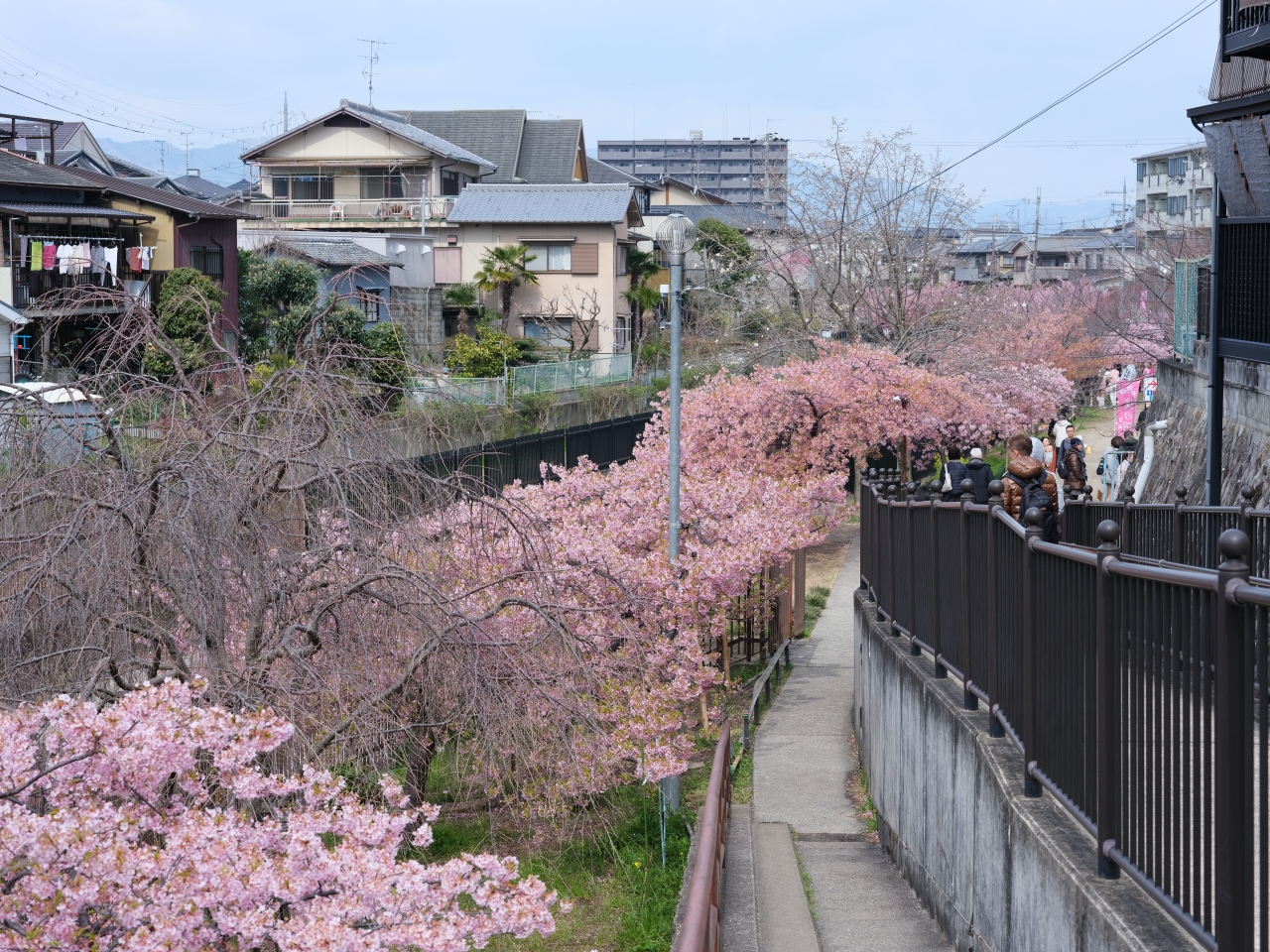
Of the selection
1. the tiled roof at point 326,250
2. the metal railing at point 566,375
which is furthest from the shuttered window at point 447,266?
the metal railing at point 566,375

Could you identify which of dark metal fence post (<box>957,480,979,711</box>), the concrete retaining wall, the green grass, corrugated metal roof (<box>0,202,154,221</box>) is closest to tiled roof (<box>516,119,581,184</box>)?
corrugated metal roof (<box>0,202,154,221</box>)

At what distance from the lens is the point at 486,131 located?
6569cm

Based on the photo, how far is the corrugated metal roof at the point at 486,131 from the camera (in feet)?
210

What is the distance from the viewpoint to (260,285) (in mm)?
35125

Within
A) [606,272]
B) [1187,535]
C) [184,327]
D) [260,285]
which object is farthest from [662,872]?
[606,272]

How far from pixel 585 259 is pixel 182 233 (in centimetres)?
1765

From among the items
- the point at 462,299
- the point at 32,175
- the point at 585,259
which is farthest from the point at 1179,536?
the point at 585,259

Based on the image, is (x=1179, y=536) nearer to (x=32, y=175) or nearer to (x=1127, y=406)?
(x=32, y=175)

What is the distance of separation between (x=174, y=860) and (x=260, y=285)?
32.7 m

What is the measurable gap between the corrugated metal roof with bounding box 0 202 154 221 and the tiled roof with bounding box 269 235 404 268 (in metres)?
8.01

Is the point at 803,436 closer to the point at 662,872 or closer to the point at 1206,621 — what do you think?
the point at 662,872

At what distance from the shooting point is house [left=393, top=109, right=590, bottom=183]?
64438 millimetres

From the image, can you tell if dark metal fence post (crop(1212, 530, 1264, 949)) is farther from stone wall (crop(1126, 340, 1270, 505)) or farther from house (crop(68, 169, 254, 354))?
house (crop(68, 169, 254, 354))

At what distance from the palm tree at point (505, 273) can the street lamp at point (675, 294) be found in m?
32.8
